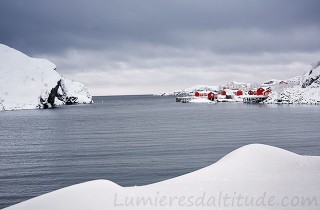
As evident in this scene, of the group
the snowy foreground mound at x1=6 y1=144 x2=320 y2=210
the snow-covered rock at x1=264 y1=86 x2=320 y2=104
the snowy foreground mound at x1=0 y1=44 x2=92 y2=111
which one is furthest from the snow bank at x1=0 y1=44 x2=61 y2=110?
the snowy foreground mound at x1=6 y1=144 x2=320 y2=210

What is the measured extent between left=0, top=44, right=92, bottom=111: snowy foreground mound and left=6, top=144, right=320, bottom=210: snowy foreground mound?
5784 inches

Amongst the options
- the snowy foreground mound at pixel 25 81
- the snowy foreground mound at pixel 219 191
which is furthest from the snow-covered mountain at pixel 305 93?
the snowy foreground mound at pixel 219 191

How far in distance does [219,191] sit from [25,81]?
156025mm

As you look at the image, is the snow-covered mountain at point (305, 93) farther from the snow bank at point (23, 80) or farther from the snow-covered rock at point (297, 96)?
the snow bank at point (23, 80)

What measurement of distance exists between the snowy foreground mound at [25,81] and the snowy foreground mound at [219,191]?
146911mm

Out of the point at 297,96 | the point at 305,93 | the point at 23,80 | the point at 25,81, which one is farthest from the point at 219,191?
the point at 297,96

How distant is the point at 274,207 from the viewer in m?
11.1

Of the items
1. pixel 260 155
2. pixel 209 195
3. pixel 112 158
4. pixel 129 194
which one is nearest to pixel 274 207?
pixel 209 195

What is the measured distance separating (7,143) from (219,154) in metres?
30.4

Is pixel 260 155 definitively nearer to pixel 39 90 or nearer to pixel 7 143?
pixel 7 143

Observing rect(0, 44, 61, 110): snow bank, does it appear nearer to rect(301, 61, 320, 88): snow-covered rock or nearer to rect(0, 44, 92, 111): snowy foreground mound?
rect(0, 44, 92, 111): snowy foreground mound

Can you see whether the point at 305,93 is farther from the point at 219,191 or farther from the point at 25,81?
the point at 219,191

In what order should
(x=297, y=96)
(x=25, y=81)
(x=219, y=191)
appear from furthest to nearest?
(x=297, y=96)
(x=25, y=81)
(x=219, y=191)

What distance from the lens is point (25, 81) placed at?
155375mm
